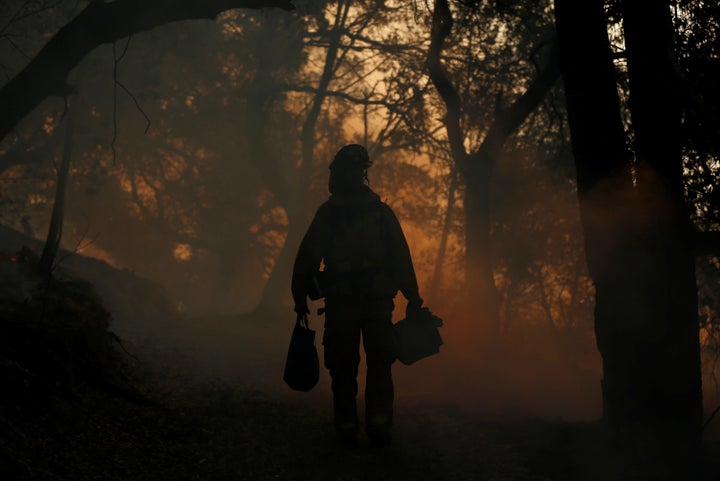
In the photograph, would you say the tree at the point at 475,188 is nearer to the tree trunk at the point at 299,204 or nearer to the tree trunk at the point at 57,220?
the tree trunk at the point at 57,220

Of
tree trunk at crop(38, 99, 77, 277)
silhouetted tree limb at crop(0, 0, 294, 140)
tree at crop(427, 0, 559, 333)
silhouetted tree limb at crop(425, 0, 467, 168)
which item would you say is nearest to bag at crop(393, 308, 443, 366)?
silhouetted tree limb at crop(0, 0, 294, 140)

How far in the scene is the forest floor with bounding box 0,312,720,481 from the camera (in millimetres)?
4805

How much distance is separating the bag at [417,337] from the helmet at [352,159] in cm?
152

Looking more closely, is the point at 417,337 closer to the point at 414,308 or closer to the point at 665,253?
the point at 414,308

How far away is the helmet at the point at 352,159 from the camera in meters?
6.75

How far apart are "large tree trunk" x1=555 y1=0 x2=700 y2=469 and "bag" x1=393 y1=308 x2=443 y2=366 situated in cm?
155

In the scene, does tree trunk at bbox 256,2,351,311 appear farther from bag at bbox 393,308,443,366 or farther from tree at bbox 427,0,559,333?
bag at bbox 393,308,443,366

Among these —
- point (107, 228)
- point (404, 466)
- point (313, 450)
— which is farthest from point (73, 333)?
point (107, 228)

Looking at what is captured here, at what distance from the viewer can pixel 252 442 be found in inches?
242

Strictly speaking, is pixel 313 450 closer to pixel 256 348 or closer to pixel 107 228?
pixel 256 348

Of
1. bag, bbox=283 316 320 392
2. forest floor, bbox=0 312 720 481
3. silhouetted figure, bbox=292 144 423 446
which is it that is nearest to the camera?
forest floor, bbox=0 312 720 481

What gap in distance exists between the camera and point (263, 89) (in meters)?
21.7

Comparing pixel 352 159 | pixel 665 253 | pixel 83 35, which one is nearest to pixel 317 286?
pixel 352 159

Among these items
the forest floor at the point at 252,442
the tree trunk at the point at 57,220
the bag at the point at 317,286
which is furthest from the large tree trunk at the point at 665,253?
the tree trunk at the point at 57,220
